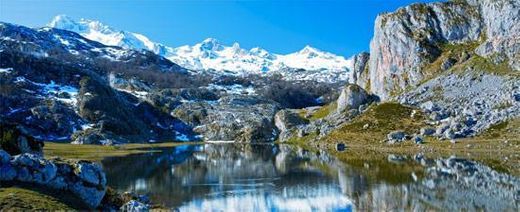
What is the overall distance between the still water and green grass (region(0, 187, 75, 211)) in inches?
975

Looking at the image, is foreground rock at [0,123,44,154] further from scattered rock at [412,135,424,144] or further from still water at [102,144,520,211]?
scattered rock at [412,135,424,144]

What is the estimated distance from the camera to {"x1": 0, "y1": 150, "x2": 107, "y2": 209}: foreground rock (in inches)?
1695

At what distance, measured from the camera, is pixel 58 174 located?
47062 mm

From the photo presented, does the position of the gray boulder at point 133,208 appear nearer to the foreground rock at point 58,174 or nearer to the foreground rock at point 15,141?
the foreground rock at point 58,174

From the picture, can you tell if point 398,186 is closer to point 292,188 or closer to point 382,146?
point 292,188

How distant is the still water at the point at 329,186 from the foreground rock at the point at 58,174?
16801 millimetres

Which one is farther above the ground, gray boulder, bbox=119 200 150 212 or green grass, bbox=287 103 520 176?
green grass, bbox=287 103 520 176

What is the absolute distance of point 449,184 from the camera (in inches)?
3189

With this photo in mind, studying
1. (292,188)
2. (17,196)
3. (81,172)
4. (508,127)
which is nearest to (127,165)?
(292,188)

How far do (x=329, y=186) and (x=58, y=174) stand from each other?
49288 millimetres

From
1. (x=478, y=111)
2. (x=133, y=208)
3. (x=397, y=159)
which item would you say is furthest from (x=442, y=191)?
(x=478, y=111)

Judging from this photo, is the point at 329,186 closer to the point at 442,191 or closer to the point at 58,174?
the point at 442,191

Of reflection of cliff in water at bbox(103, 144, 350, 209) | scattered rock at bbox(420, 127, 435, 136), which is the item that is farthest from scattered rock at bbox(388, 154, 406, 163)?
scattered rock at bbox(420, 127, 435, 136)

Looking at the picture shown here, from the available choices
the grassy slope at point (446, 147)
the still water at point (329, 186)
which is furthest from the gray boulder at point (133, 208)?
the grassy slope at point (446, 147)
